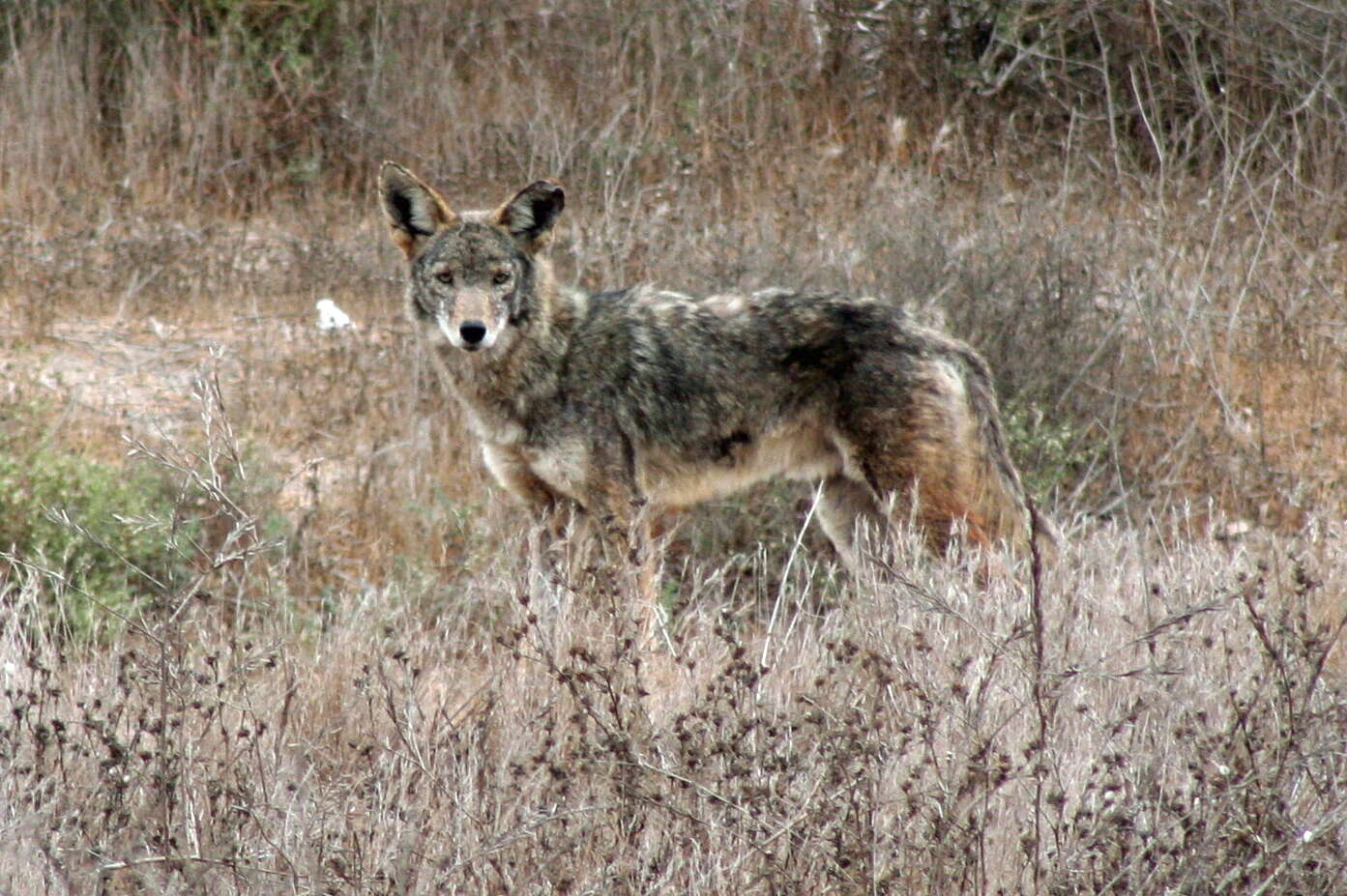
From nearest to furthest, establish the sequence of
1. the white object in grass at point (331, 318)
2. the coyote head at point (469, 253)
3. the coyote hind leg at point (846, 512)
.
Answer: the coyote head at point (469, 253)
the coyote hind leg at point (846, 512)
the white object in grass at point (331, 318)

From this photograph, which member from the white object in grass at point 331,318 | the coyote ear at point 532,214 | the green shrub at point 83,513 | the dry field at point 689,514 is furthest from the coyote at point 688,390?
the white object in grass at point 331,318

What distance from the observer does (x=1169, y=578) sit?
207 inches

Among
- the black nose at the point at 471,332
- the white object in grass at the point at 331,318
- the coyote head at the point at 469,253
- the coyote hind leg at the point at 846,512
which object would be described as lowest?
the white object in grass at the point at 331,318

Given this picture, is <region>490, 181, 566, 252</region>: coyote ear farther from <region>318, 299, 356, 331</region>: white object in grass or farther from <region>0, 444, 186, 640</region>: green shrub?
<region>318, 299, 356, 331</region>: white object in grass

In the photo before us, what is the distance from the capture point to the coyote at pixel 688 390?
19.8 feet

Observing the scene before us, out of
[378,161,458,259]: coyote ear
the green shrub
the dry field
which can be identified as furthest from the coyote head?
the green shrub

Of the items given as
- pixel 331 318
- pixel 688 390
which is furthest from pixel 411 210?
pixel 331 318

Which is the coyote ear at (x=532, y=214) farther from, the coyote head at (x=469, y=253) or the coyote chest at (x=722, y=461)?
the coyote chest at (x=722, y=461)

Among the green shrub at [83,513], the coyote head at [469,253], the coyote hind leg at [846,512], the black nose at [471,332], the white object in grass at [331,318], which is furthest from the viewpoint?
the white object in grass at [331,318]

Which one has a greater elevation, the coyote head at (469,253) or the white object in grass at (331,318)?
the coyote head at (469,253)

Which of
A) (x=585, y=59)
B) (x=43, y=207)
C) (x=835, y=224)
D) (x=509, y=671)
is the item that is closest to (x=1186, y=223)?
(x=835, y=224)

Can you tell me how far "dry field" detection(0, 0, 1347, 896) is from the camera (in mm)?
3449

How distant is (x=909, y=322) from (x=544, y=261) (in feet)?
4.63

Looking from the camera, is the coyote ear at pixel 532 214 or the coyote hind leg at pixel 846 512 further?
the coyote hind leg at pixel 846 512
